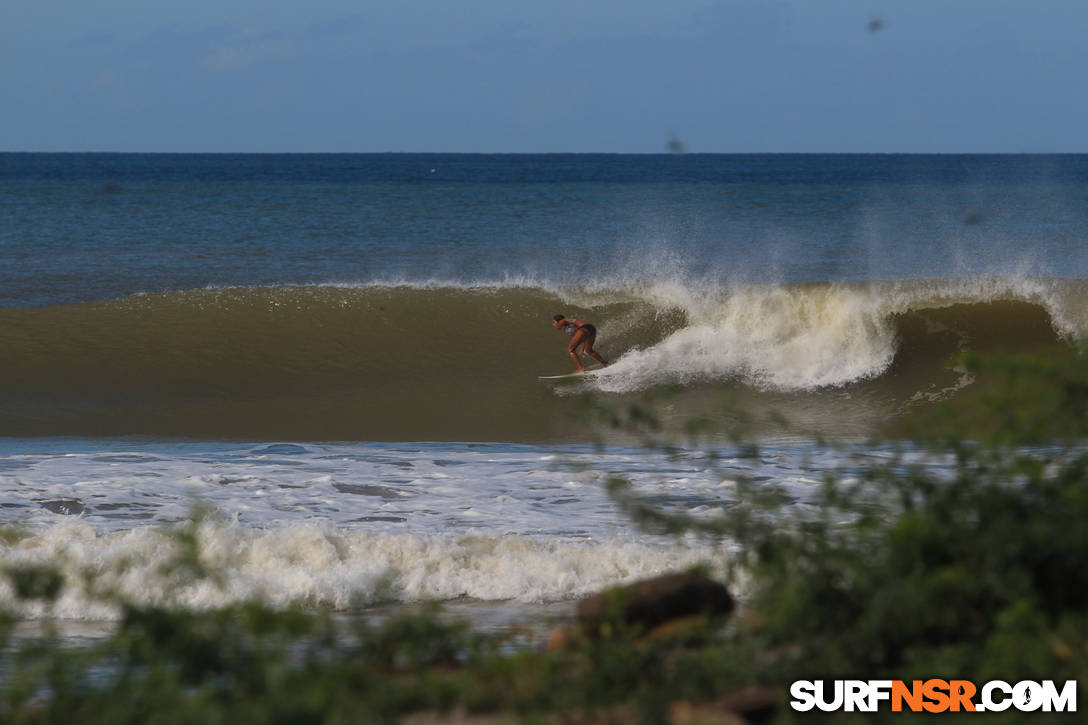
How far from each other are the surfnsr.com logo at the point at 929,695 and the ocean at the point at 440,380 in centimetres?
105

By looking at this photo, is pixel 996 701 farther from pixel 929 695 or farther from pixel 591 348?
pixel 591 348

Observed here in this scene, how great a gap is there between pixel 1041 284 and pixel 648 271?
23.5ft

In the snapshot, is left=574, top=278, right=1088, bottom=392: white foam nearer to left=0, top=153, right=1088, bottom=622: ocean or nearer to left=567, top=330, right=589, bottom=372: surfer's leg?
left=0, top=153, right=1088, bottom=622: ocean

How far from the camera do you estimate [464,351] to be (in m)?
16.6

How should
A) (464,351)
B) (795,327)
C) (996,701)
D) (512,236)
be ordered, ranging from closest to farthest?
(996,701), (795,327), (464,351), (512,236)

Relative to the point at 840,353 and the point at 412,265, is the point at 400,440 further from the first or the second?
the point at 412,265

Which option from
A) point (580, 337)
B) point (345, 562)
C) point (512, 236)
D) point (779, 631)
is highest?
point (512, 236)

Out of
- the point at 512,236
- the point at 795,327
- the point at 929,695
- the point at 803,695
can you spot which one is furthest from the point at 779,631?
the point at 512,236

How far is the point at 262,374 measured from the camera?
15.5 m

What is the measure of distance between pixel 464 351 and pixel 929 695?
1293 cm

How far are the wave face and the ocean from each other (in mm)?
54

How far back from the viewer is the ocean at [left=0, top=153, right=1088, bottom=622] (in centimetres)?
735

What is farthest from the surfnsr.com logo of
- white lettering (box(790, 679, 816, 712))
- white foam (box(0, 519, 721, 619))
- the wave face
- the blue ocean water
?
the blue ocean water

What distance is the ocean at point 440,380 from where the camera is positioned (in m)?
7.35
